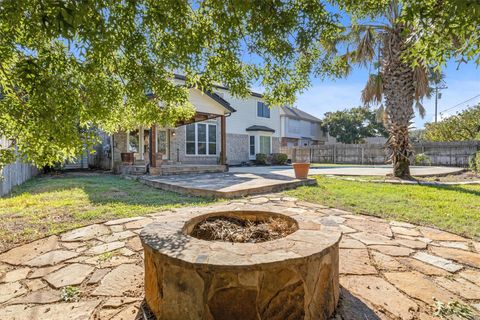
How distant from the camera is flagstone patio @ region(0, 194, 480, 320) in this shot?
6.75 ft

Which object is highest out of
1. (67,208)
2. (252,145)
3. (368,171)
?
(252,145)

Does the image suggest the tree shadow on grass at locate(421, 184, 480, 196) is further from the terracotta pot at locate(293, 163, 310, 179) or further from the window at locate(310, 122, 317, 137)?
the window at locate(310, 122, 317, 137)

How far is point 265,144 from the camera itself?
65.7 feet

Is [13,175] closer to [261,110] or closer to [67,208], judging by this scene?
[67,208]

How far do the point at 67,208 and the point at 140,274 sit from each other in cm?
369

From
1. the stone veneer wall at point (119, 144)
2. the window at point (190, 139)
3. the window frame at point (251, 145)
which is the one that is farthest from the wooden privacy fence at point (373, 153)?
the stone veneer wall at point (119, 144)

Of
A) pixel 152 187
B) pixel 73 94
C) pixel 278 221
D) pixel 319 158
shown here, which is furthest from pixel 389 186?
pixel 319 158

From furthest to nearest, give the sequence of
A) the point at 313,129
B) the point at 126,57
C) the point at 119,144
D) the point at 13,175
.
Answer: the point at 313,129 < the point at 119,144 < the point at 13,175 < the point at 126,57

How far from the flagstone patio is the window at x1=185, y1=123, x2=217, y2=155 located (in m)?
11.2

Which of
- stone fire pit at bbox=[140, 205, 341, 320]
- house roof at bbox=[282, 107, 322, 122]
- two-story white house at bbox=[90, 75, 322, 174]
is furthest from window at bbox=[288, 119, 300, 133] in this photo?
stone fire pit at bbox=[140, 205, 341, 320]

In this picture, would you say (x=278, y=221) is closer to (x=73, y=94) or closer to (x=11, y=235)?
(x=73, y=94)

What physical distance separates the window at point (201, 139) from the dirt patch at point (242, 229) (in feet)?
41.0

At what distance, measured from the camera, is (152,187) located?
27.7ft

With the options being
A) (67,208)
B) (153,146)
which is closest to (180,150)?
(153,146)
